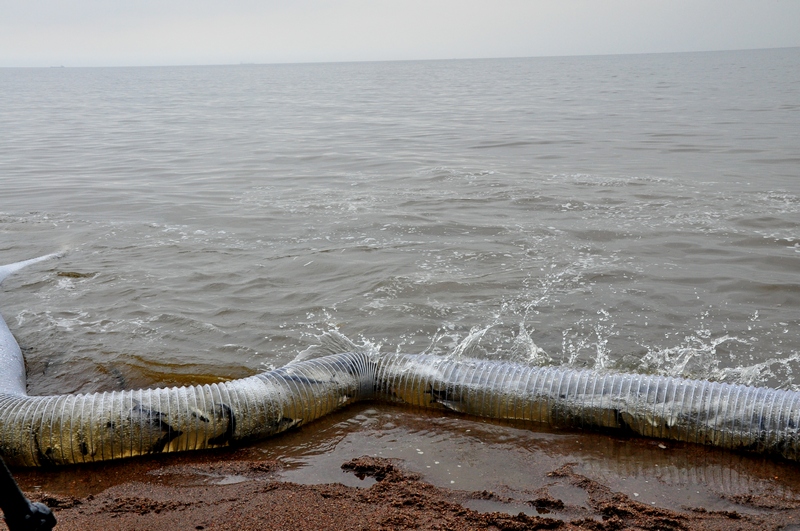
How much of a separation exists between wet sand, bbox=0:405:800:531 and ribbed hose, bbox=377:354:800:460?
139 mm

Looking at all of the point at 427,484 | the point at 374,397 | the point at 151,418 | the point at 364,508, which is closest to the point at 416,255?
the point at 374,397

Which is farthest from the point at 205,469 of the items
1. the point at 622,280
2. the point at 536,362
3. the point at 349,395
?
A: the point at 622,280

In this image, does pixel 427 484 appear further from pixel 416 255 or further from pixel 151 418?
pixel 416 255

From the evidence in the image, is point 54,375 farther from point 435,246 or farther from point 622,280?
point 622,280

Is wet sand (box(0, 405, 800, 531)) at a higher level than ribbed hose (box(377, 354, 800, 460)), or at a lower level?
lower

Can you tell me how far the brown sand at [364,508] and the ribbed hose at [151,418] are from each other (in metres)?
0.39

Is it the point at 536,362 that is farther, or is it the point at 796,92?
the point at 796,92

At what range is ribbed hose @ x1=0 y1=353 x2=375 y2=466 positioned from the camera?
504 cm

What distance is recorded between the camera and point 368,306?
26.8 ft

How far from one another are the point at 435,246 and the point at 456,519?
6.40 metres

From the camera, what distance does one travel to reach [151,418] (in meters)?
5.22

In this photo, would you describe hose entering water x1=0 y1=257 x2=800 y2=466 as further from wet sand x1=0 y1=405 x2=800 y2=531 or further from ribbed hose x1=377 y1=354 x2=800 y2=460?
wet sand x1=0 y1=405 x2=800 y2=531

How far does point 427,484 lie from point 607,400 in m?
1.70

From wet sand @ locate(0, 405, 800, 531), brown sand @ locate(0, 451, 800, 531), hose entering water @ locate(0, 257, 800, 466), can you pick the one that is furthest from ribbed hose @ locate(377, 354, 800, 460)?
brown sand @ locate(0, 451, 800, 531)
